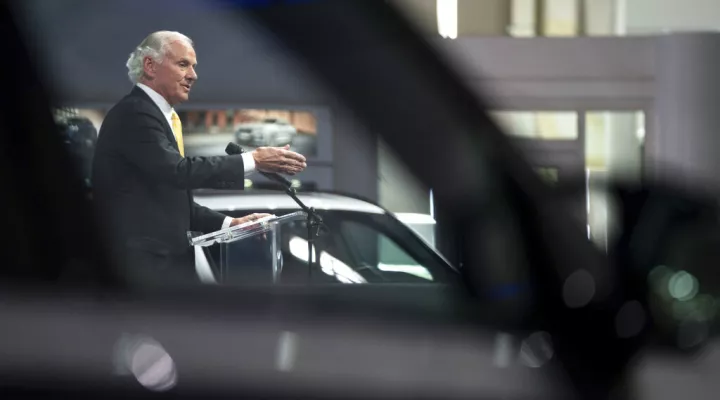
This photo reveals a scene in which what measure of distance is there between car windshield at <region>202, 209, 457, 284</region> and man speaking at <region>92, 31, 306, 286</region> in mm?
79

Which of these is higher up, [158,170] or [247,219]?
[158,170]

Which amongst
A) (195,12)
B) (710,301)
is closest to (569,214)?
(710,301)

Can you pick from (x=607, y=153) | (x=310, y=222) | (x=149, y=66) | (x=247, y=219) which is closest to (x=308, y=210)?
(x=310, y=222)

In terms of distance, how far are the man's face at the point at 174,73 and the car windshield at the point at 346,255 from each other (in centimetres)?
26

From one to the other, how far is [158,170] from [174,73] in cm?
20

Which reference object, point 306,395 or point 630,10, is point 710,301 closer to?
point 630,10

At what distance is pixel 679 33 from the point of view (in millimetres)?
1698

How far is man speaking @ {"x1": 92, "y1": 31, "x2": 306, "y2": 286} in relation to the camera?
166 centimetres


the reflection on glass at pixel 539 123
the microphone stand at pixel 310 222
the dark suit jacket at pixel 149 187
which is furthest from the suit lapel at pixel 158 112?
the reflection on glass at pixel 539 123

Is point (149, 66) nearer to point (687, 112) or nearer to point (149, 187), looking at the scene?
point (149, 187)

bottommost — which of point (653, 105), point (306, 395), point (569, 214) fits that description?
point (306, 395)

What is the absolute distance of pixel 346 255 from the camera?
1719mm

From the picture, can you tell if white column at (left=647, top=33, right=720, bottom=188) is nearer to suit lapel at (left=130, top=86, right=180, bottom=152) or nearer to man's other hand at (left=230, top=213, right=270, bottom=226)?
man's other hand at (left=230, top=213, right=270, bottom=226)

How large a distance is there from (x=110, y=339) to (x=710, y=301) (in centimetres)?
135
